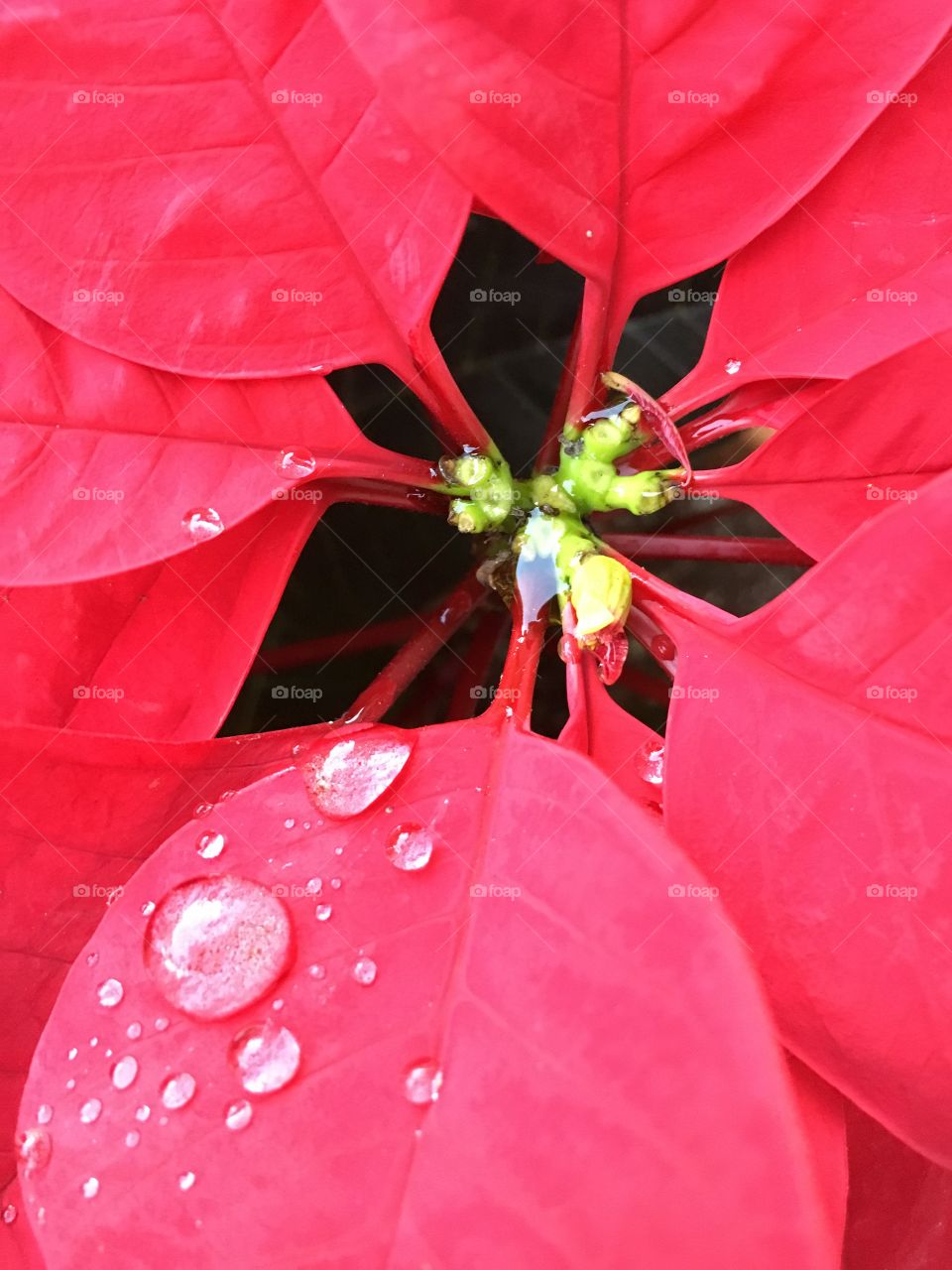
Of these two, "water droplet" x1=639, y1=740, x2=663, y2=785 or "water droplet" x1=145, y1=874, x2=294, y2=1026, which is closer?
"water droplet" x1=145, y1=874, x2=294, y2=1026

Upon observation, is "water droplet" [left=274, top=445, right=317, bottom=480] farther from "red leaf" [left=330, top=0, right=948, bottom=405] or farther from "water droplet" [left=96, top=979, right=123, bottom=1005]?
"water droplet" [left=96, top=979, right=123, bottom=1005]

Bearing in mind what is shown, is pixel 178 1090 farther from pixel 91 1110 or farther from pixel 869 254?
pixel 869 254

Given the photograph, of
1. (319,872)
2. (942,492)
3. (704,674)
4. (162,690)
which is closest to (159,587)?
(162,690)

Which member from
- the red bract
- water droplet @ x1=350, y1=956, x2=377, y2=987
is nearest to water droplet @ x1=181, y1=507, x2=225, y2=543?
the red bract

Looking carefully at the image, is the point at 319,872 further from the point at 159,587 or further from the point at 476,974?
the point at 159,587

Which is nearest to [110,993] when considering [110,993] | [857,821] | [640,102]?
[110,993]

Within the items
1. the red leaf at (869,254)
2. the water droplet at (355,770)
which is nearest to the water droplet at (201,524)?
the water droplet at (355,770)

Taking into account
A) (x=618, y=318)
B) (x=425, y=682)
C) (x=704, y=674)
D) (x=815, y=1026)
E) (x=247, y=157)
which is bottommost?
(x=425, y=682)
